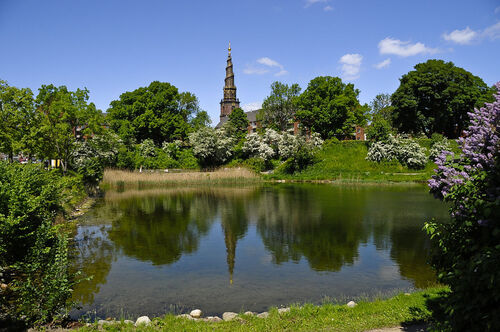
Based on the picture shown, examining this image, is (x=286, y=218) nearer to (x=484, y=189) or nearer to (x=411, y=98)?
(x=484, y=189)

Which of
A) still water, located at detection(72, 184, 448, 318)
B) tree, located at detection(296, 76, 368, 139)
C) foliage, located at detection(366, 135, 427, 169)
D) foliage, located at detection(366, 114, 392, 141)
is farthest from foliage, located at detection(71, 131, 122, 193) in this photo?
foliage, located at detection(366, 114, 392, 141)

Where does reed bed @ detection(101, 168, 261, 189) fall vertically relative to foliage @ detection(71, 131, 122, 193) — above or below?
below

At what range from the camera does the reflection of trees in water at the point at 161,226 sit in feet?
49.4

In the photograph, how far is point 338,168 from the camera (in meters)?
50.4

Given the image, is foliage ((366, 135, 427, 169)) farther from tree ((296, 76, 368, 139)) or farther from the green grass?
the green grass

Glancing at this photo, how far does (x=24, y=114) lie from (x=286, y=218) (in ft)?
66.4

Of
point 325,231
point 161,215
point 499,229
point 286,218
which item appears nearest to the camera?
point 499,229

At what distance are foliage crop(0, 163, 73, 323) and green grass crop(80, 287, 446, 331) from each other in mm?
1121

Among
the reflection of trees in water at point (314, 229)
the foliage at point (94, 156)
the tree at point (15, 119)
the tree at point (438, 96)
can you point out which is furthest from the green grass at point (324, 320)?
the tree at point (438, 96)

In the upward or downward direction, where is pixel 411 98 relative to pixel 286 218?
A: upward

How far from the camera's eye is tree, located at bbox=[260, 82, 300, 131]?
3000 inches

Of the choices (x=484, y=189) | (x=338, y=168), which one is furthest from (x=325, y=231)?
(x=338, y=168)

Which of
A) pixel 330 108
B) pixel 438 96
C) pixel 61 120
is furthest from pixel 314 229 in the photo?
pixel 438 96

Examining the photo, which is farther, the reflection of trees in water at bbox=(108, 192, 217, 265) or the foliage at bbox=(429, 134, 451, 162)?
the foliage at bbox=(429, 134, 451, 162)
